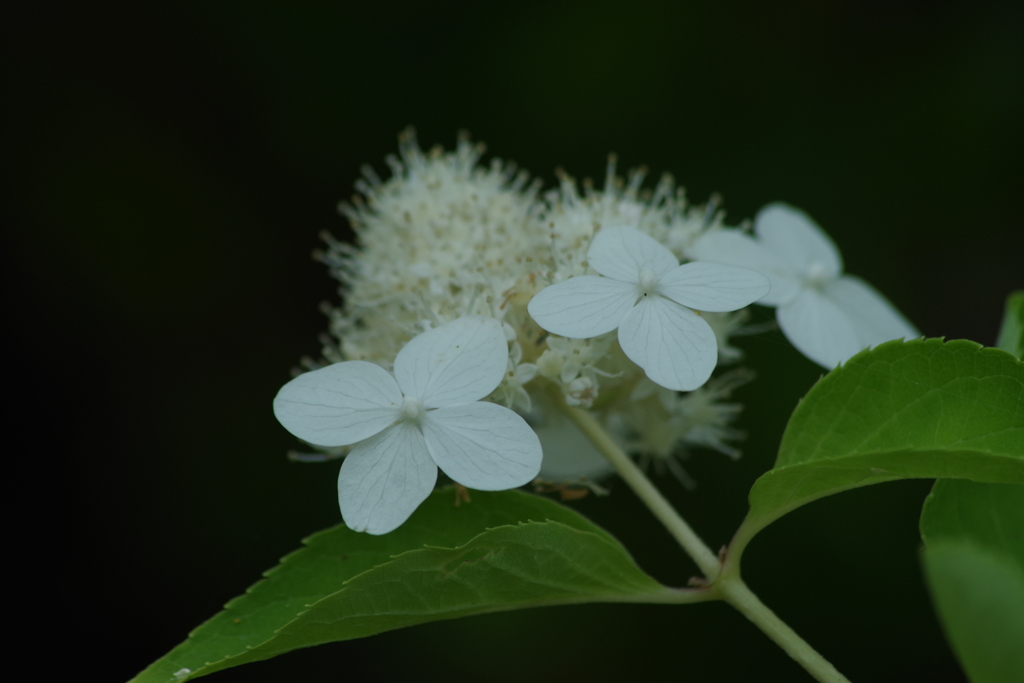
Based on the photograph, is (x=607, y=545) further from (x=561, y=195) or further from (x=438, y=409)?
(x=561, y=195)

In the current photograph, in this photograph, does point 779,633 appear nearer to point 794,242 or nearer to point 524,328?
point 524,328

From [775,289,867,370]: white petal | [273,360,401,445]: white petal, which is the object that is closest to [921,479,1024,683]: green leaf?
[273,360,401,445]: white petal

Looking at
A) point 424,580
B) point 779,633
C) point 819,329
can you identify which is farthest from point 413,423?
Result: point 819,329

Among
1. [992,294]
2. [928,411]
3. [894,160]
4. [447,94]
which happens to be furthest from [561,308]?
[992,294]

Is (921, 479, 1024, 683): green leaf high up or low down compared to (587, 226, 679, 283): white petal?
down

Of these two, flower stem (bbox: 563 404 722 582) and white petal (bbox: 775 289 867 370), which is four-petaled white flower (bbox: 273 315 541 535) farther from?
white petal (bbox: 775 289 867 370)

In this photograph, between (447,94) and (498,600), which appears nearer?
(498,600)
